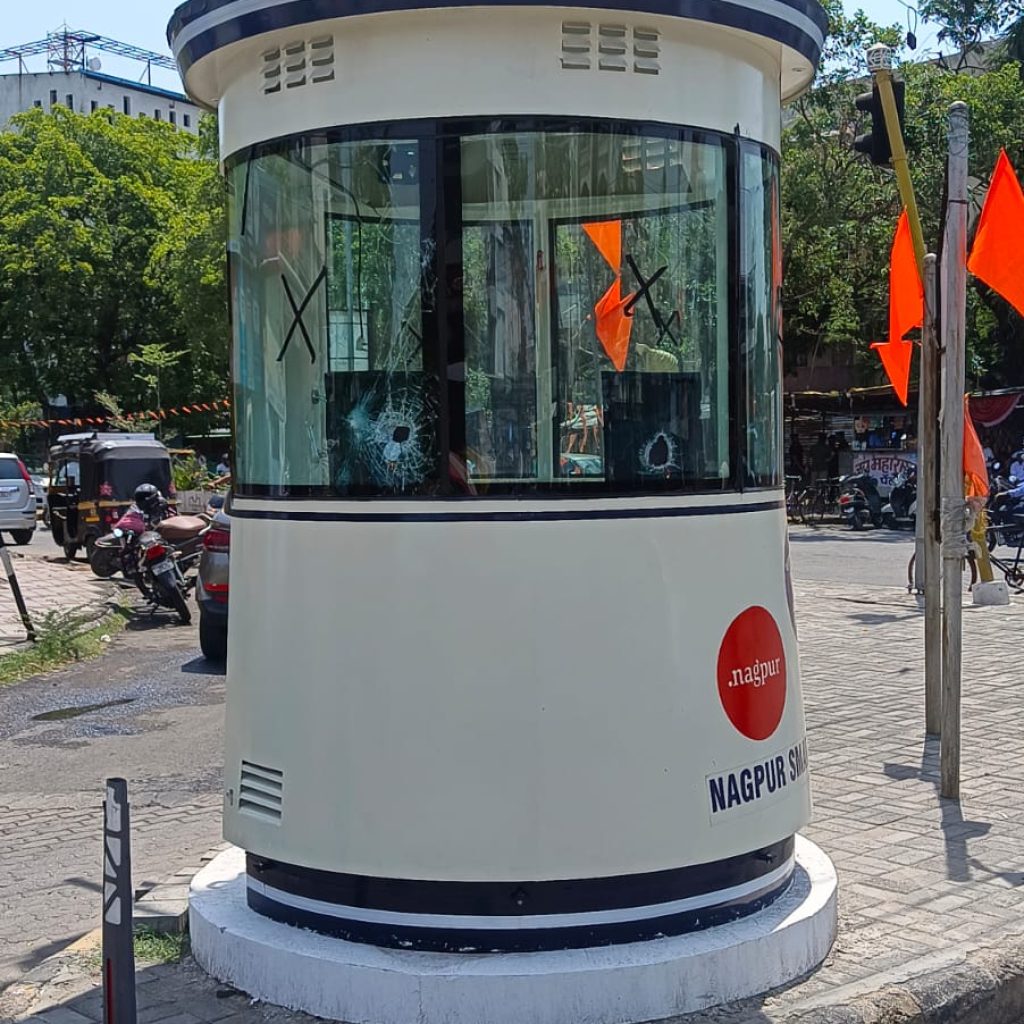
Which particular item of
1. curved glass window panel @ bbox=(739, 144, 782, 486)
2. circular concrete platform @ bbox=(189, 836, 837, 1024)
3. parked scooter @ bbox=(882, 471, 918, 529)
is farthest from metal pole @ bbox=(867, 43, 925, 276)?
parked scooter @ bbox=(882, 471, 918, 529)

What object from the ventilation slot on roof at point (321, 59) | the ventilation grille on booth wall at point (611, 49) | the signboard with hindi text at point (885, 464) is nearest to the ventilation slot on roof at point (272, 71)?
the ventilation slot on roof at point (321, 59)

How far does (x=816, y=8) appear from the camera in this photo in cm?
471

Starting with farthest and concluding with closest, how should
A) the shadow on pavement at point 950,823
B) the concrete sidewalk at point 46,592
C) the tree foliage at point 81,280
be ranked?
the tree foliage at point 81,280
the concrete sidewalk at point 46,592
the shadow on pavement at point 950,823

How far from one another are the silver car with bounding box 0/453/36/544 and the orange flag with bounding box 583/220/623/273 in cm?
2497

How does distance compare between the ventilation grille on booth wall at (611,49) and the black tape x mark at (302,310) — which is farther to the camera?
the black tape x mark at (302,310)

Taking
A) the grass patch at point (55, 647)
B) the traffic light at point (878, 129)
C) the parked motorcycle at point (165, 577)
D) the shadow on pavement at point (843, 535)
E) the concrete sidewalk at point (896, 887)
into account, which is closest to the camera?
the concrete sidewalk at point (896, 887)

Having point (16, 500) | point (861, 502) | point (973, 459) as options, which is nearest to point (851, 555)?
point (861, 502)

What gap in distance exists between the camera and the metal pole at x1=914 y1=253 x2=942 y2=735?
7.32 meters

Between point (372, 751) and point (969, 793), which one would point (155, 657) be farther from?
point (372, 751)

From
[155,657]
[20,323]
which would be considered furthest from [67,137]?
[155,657]

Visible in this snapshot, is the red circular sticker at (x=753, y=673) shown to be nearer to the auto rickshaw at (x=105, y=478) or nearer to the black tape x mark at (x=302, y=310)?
the black tape x mark at (x=302, y=310)

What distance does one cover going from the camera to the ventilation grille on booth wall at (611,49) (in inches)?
164

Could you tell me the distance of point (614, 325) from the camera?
4.25 metres

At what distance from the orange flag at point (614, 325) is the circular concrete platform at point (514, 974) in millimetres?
1790
